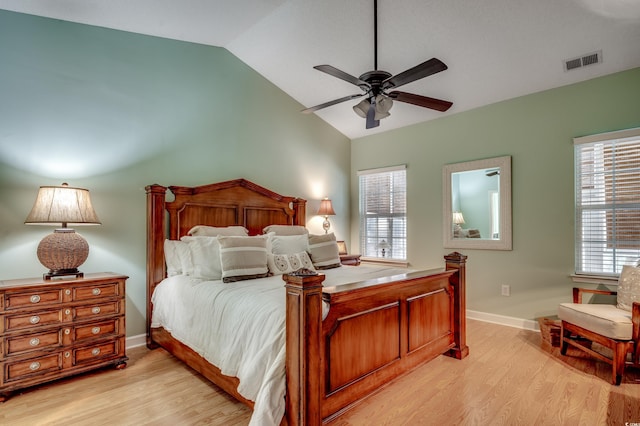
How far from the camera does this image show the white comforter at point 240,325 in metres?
1.76

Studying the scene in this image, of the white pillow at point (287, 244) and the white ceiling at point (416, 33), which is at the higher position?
the white ceiling at point (416, 33)

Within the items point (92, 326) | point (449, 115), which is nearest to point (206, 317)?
point (92, 326)

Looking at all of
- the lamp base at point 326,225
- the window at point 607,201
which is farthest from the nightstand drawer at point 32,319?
the window at point 607,201

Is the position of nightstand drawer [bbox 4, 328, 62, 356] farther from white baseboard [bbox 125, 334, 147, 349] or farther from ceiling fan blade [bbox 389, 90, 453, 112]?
ceiling fan blade [bbox 389, 90, 453, 112]

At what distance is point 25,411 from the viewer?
2.17m

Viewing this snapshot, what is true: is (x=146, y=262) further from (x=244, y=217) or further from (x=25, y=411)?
(x=25, y=411)

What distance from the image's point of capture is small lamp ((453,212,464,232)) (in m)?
4.44

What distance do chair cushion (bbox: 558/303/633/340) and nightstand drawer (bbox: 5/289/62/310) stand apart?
4185 millimetres

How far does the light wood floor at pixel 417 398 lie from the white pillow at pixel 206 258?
788 millimetres

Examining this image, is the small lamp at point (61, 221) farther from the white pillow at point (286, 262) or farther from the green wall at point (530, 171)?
the green wall at point (530, 171)

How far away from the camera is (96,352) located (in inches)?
105

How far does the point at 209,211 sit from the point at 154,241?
0.67 metres

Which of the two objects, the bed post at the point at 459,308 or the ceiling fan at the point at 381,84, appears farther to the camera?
the bed post at the point at 459,308

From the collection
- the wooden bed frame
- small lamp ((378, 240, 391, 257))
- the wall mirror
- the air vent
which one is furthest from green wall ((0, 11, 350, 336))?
the air vent
